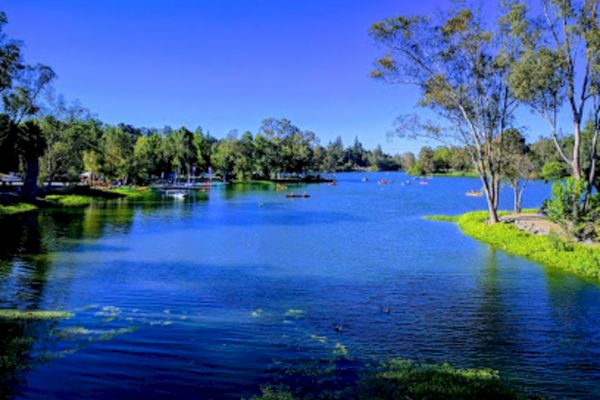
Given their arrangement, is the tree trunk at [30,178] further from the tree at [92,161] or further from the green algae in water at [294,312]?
the green algae in water at [294,312]

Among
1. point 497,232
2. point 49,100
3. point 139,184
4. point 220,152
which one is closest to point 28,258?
point 497,232

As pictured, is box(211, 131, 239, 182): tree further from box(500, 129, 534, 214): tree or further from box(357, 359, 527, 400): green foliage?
box(357, 359, 527, 400): green foliage

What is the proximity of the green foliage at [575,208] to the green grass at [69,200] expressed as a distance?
53556mm

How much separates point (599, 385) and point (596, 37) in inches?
915

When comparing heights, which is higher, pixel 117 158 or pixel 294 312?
pixel 117 158

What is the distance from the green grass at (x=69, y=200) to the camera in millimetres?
58766

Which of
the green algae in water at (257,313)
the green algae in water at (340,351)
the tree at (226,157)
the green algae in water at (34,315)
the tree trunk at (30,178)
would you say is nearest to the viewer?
the green algae in water at (340,351)

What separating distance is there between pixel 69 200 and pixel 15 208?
37.3ft

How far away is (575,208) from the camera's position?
86.9ft

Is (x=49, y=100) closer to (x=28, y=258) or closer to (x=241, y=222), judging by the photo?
(x=241, y=222)

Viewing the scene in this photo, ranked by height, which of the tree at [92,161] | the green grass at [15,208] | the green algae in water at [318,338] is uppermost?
the tree at [92,161]

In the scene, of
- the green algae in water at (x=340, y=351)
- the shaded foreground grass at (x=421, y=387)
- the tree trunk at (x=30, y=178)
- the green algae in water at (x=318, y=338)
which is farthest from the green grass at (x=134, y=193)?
the shaded foreground grass at (x=421, y=387)

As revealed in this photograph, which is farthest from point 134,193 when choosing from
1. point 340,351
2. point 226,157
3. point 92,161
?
point 340,351

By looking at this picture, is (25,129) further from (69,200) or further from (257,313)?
(257,313)
